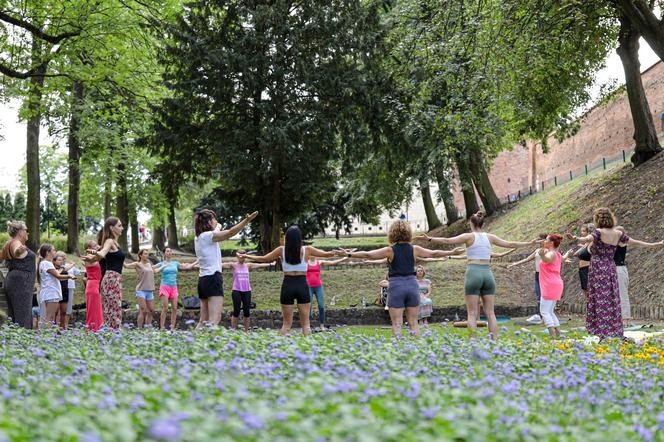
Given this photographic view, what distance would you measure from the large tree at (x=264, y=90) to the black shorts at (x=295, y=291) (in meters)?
12.0

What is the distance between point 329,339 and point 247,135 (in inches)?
647

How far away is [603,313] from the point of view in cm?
1170

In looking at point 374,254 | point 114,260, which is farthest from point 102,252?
point 374,254

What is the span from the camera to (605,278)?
11688 millimetres

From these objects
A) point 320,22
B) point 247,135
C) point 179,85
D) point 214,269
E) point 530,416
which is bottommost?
point 530,416

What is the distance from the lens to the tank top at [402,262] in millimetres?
10477

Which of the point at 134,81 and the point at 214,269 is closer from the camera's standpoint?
the point at 214,269

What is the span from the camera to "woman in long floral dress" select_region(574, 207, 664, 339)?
11.6 metres

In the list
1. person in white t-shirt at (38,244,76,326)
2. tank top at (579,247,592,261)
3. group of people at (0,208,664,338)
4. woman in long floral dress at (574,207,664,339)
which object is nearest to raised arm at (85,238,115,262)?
group of people at (0,208,664,338)

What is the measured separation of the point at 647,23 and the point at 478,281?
40.1 feet

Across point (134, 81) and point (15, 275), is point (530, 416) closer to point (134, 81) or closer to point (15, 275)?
point (15, 275)

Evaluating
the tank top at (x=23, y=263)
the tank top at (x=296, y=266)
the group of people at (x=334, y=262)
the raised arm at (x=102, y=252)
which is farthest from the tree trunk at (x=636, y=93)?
the tank top at (x=23, y=263)

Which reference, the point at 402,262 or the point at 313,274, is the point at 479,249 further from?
the point at 313,274

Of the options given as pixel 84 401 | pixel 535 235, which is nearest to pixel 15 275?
pixel 84 401
